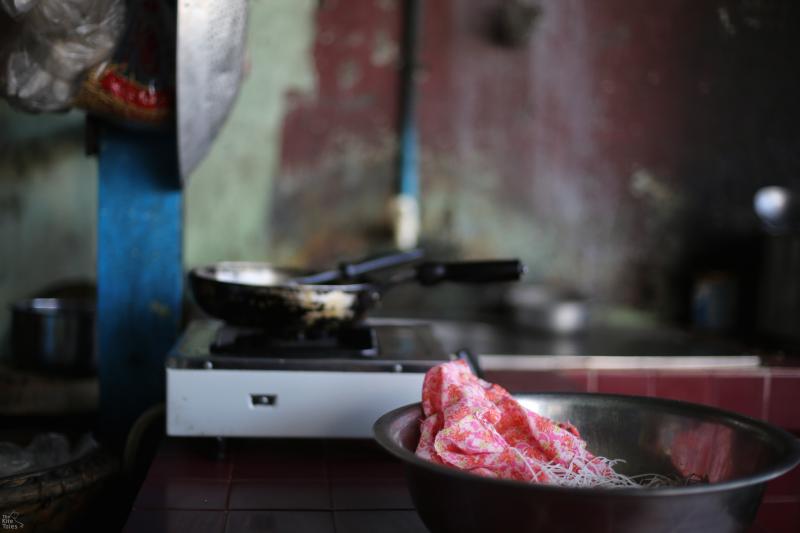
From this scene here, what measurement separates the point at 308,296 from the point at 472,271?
0.34 m

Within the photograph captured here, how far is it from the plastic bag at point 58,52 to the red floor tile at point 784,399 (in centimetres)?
240

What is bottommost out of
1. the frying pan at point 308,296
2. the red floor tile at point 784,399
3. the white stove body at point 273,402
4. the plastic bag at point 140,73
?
the red floor tile at point 784,399

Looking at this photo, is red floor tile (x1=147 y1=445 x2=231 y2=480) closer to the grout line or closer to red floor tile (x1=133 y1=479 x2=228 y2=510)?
red floor tile (x1=133 y1=479 x2=228 y2=510)

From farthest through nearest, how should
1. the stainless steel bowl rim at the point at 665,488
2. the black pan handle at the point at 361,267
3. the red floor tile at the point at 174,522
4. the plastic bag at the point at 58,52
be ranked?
the black pan handle at the point at 361,267
the plastic bag at the point at 58,52
the red floor tile at the point at 174,522
the stainless steel bowl rim at the point at 665,488

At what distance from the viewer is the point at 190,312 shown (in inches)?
133

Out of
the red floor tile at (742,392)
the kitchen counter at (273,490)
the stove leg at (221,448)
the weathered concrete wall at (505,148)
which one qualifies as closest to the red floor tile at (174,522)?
the kitchen counter at (273,490)

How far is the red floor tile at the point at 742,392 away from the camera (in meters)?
2.87

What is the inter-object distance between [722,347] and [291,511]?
240 cm

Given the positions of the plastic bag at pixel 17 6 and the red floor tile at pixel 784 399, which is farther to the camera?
the red floor tile at pixel 784 399

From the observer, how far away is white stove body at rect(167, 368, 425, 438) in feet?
5.04

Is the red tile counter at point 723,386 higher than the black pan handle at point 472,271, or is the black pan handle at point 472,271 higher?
the black pan handle at point 472,271

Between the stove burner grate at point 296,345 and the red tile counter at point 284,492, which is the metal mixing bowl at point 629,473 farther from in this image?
the stove burner grate at point 296,345

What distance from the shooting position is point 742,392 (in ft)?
9.43

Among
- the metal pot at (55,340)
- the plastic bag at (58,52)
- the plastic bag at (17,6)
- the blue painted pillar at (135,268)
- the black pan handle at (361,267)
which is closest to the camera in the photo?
the plastic bag at (17,6)
